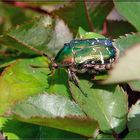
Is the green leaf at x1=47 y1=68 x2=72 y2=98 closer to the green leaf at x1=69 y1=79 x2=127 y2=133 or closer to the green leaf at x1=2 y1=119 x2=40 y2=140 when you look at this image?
the green leaf at x1=69 y1=79 x2=127 y2=133

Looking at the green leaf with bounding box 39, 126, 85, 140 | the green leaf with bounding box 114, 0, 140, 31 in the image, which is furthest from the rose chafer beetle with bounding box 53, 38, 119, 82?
the green leaf with bounding box 39, 126, 85, 140

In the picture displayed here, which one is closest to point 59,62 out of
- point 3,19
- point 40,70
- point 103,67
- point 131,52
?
point 40,70

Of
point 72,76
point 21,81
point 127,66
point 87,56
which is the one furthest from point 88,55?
point 127,66

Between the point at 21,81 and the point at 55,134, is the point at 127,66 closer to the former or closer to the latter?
the point at 55,134

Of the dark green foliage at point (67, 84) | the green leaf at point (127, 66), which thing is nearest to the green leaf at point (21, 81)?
the dark green foliage at point (67, 84)

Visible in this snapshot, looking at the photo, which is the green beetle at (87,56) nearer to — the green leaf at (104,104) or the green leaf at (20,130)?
the green leaf at (104,104)

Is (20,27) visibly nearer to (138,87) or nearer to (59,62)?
(59,62)
